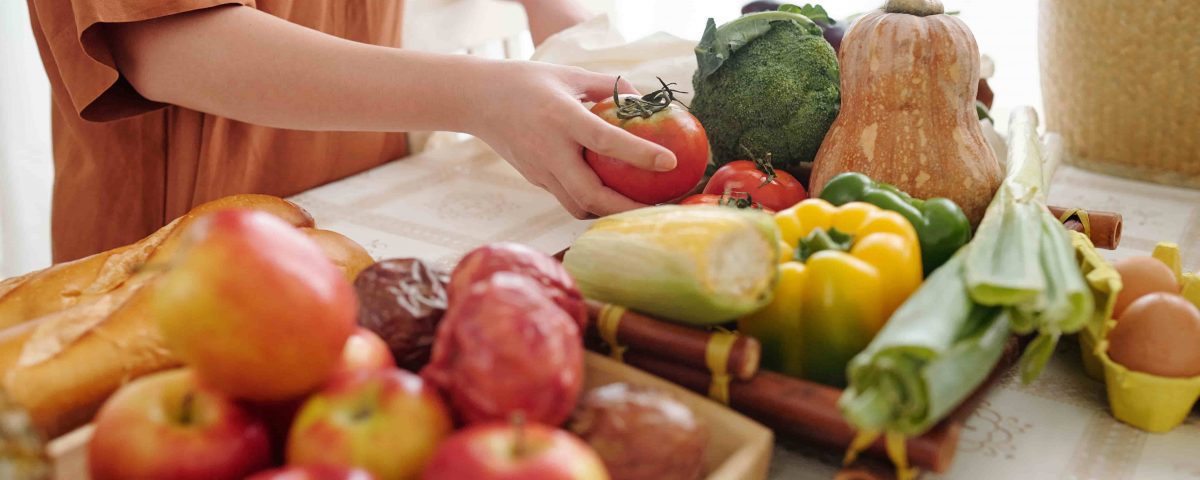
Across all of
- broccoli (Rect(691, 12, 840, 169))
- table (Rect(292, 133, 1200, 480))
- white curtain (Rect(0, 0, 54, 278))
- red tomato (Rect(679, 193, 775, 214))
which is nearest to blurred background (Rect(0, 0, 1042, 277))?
white curtain (Rect(0, 0, 54, 278))

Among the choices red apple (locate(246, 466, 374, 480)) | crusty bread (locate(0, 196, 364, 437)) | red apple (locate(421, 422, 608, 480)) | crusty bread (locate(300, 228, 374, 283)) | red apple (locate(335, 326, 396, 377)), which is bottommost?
crusty bread (locate(0, 196, 364, 437))

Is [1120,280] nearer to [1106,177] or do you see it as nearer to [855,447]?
[855,447]

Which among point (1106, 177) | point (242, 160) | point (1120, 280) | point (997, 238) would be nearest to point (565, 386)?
point (997, 238)

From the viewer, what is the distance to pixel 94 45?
3.22ft

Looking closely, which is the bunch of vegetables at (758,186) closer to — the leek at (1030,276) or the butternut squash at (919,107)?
the butternut squash at (919,107)

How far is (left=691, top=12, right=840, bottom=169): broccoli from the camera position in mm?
1066

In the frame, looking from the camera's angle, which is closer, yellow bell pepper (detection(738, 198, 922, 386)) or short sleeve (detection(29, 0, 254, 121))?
yellow bell pepper (detection(738, 198, 922, 386))

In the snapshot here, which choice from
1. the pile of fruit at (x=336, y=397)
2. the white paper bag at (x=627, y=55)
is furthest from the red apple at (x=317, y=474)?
the white paper bag at (x=627, y=55)

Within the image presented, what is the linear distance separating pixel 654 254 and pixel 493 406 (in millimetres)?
197

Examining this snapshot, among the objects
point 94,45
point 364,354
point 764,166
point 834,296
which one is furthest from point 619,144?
point 94,45

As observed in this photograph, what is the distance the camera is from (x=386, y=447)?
1.42ft

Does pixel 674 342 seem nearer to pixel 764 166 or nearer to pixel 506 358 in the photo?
pixel 506 358

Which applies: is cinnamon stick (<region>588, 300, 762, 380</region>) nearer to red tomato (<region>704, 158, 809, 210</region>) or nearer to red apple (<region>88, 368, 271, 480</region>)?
red apple (<region>88, 368, 271, 480</region>)

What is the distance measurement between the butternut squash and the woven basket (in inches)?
14.4
